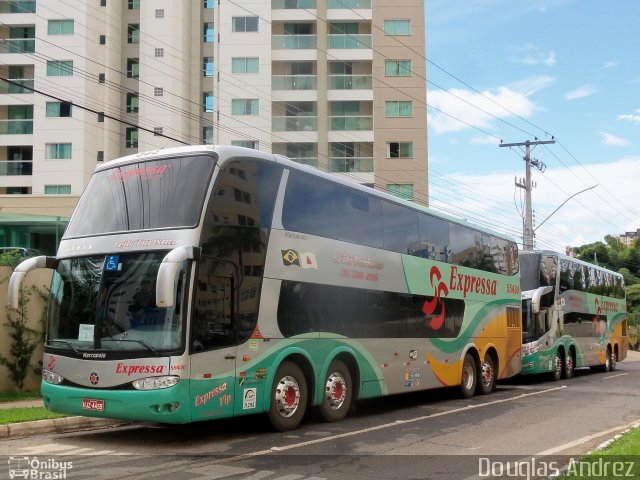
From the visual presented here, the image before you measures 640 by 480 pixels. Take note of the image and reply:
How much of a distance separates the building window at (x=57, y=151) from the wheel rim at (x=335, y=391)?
43.3 m

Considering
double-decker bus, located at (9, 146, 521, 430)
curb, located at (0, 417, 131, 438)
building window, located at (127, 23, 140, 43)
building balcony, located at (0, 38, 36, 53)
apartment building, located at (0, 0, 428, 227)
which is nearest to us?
double-decker bus, located at (9, 146, 521, 430)

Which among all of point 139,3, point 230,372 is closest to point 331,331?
point 230,372

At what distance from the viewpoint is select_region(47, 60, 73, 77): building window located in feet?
166

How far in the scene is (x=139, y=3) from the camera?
5641 centimetres

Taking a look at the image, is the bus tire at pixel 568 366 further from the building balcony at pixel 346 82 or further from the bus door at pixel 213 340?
the building balcony at pixel 346 82

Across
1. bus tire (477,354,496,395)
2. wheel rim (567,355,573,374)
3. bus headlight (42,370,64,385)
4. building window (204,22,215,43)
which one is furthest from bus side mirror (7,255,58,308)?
building window (204,22,215,43)

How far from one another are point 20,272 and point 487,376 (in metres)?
12.3

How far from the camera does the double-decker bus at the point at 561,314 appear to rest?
2209 centimetres

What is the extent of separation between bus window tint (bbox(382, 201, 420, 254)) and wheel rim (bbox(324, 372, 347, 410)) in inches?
116

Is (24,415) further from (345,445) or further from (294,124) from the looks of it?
(294,124)

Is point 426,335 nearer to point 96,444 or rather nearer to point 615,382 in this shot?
point 96,444

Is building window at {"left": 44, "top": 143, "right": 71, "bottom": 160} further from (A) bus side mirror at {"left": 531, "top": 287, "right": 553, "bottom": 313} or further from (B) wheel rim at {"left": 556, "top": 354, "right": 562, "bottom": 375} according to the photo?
(B) wheel rim at {"left": 556, "top": 354, "right": 562, "bottom": 375}

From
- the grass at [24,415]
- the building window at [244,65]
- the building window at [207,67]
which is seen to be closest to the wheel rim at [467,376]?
the grass at [24,415]

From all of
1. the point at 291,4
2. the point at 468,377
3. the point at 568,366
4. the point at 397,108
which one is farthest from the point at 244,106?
the point at 468,377
